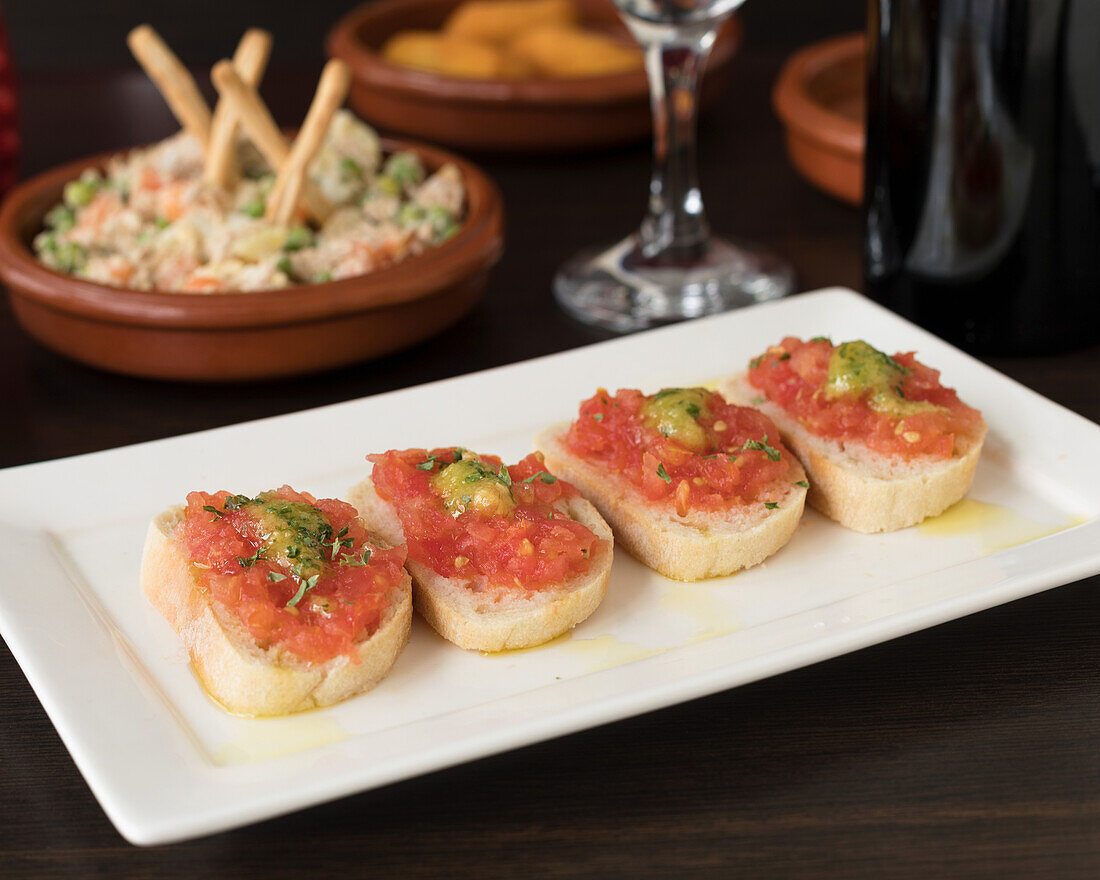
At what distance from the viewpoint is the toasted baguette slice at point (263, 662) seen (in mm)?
1527

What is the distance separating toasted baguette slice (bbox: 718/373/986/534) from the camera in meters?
1.90

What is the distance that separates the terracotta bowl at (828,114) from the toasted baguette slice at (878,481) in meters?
1.05

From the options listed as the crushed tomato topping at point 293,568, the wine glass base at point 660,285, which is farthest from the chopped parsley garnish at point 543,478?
the wine glass base at point 660,285

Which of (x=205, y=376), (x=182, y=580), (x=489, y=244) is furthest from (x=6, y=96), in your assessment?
(x=182, y=580)

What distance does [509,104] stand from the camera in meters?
3.41

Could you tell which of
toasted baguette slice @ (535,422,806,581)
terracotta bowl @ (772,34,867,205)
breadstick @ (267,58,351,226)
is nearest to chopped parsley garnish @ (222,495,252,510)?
toasted baguette slice @ (535,422,806,581)

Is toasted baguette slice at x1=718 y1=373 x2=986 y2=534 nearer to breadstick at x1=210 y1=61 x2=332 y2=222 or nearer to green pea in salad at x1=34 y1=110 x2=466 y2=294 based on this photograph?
green pea in salad at x1=34 y1=110 x2=466 y2=294

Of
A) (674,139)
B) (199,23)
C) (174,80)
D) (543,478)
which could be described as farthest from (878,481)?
(199,23)

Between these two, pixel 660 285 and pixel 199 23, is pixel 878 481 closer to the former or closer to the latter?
pixel 660 285

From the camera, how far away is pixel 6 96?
3.09 meters

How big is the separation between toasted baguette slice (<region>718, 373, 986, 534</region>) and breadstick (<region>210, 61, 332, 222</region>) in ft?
3.93

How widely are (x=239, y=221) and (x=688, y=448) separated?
1190 millimetres

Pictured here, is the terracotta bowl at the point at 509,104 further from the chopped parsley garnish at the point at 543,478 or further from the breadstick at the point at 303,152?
the chopped parsley garnish at the point at 543,478

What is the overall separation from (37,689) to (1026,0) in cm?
188
